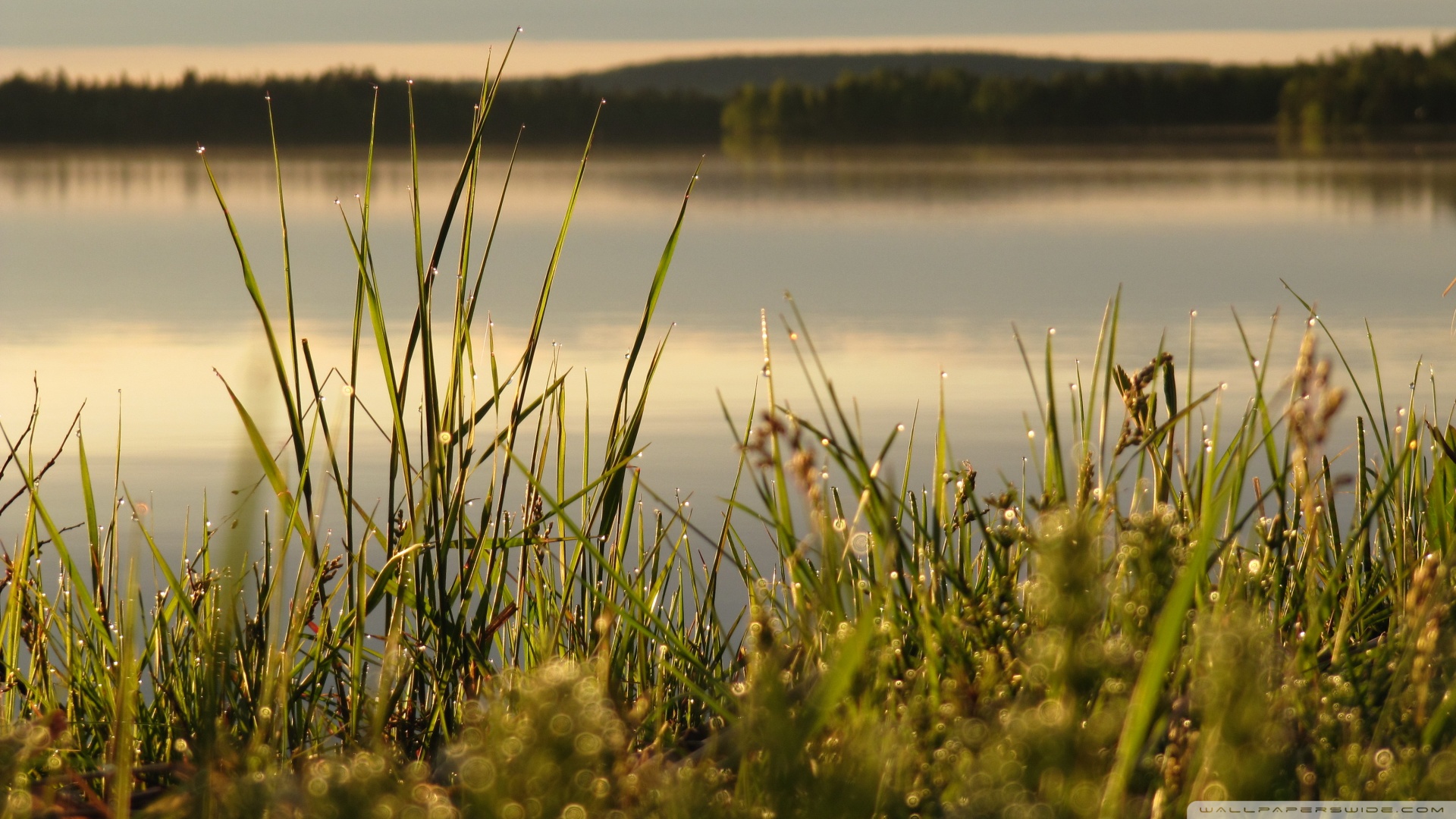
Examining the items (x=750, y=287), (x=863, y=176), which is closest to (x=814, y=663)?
(x=750, y=287)

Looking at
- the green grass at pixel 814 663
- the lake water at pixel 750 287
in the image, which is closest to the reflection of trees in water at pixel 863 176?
the lake water at pixel 750 287

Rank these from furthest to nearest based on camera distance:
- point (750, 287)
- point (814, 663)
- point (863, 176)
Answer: point (863, 176)
point (750, 287)
point (814, 663)

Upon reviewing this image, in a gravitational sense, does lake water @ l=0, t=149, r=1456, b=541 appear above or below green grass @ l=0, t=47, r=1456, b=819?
below

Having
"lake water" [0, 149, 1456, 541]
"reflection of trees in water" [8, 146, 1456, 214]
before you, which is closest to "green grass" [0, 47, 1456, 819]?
"lake water" [0, 149, 1456, 541]

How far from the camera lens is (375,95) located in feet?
4.96

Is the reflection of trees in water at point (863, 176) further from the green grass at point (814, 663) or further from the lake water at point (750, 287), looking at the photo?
the green grass at point (814, 663)

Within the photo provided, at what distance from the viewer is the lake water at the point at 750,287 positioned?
5.59 m

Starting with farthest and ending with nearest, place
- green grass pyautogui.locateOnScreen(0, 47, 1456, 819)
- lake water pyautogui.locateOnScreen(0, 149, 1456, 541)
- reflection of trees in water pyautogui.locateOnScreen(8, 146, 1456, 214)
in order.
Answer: reflection of trees in water pyautogui.locateOnScreen(8, 146, 1456, 214) < lake water pyautogui.locateOnScreen(0, 149, 1456, 541) < green grass pyautogui.locateOnScreen(0, 47, 1456, 819)

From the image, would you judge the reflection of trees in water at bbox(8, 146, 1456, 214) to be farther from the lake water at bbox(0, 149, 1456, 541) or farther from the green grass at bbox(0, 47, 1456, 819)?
the green grass at bbox(0, 47, 1456, 819)

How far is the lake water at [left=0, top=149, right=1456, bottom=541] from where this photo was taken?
18.3 feet

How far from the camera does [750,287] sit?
11023mm

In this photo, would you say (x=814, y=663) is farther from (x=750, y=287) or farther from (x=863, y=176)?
(x=863, y=176)

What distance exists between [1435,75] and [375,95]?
39.7m

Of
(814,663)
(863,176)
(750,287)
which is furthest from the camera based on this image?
(863,176)
